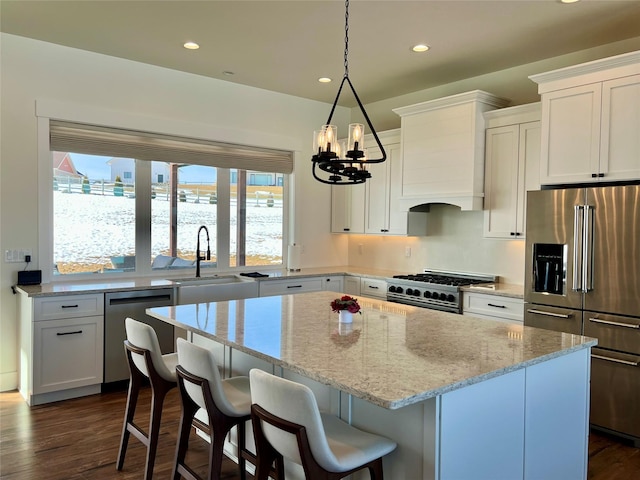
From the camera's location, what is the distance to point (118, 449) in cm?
312

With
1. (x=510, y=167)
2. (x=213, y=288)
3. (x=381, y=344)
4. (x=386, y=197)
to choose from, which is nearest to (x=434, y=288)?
(x=510, y=167)

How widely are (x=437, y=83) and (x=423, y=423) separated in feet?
13.7

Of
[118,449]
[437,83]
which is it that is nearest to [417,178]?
[437,83]

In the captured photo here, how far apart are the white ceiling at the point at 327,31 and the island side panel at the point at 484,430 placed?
2.57 metres

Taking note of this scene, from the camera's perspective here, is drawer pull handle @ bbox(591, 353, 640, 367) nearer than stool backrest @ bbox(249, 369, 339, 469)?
No

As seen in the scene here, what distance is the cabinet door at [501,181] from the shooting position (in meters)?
4.25

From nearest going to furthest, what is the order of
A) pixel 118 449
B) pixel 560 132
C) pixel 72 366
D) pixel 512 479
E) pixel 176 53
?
pixel 512 479 → pixel 118 449 → pixel 560 132 → pixel 72 366 → pixel 176 53

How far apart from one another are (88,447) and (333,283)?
3.03 metres

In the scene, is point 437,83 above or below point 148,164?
above

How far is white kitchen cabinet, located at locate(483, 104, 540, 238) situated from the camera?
4120 mm

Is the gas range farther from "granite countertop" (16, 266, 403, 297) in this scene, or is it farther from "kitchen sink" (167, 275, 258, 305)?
"kitchen sink" (167, 275, 258, 305)

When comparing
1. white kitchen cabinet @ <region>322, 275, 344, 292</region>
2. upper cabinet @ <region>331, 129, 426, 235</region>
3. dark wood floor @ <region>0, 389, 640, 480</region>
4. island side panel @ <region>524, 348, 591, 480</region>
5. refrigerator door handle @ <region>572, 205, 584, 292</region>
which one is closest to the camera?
island side panel @ <region>524, 348, 591, 480</region>

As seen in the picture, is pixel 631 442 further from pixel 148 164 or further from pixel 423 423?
pixel 148 164

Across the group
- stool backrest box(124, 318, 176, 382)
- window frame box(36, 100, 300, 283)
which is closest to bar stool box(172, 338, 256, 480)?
stool backrest box(124, 318, 176, 382)
